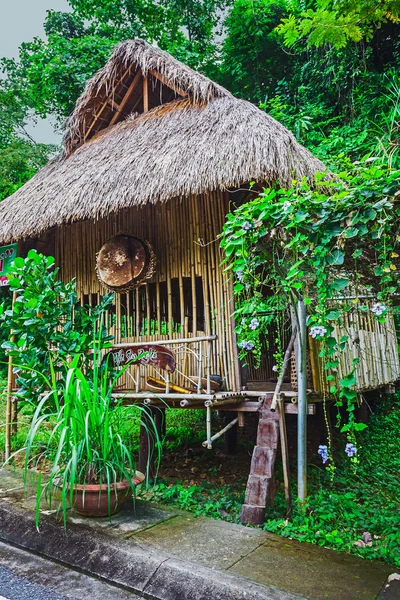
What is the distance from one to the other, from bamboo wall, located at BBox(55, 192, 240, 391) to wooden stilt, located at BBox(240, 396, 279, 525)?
58 centimetres

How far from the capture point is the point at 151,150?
16.6ft

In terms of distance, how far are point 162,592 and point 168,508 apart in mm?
1260

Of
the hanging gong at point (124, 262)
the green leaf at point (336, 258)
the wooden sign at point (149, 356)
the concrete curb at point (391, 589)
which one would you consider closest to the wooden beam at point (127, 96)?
the hanging gong at point (124, 262)

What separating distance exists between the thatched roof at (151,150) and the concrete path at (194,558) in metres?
2.92

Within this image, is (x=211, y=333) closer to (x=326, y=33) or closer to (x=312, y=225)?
(x=312, y=225)

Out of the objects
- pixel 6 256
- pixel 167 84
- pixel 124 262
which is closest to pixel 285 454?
pixel 124 262

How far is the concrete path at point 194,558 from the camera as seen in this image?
2289mm

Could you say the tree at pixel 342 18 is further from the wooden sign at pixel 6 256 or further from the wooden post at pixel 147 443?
the wooden post at pixel 147 443

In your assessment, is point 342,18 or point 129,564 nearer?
point 129,564

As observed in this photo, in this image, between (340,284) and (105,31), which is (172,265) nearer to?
(340,284)

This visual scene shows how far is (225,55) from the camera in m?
11.0

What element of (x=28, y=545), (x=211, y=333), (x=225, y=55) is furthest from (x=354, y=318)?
(x=225, y=55)

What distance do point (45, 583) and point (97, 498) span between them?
636 mm

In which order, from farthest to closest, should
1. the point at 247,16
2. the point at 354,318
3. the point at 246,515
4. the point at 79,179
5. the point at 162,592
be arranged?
1. the point at 247,16
2. the point at 79,179
3. the point at 354,318
4. the point at 246,515
5. the point at 162,592
